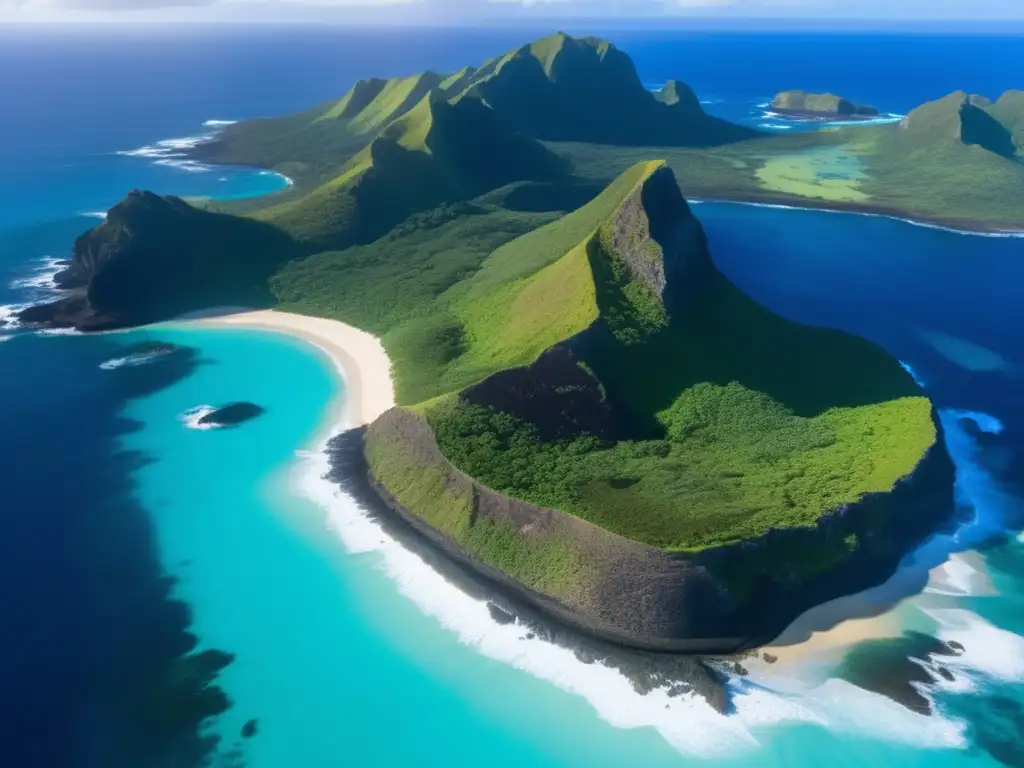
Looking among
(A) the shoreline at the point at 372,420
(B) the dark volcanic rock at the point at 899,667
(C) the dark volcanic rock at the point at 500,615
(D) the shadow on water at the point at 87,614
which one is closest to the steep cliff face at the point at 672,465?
(A) the shoreline at the point at 372,420

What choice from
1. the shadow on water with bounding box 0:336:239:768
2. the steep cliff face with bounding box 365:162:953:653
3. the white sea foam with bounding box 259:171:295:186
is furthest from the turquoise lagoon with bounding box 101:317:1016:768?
the white sea foam with bounding box 259:171:295:186

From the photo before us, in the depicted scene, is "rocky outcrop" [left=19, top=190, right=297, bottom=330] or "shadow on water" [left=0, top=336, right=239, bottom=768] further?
"rocky outcrop" [left=19, top=190, right=297, bottom=330]

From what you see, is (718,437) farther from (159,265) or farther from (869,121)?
(869,121)

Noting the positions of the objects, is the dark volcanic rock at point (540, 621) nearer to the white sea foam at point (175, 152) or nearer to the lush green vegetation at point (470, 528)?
the lush green vegetation at point (470, 528)

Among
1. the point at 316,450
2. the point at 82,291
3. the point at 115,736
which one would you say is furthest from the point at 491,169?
the point at 115,736

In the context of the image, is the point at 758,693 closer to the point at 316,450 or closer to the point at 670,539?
the point at 670,539

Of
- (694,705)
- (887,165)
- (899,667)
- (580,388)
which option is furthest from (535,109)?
(694,705)

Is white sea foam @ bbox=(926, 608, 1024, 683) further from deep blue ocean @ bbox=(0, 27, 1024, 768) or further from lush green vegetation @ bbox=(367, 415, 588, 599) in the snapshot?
lush green vegetation @ bbox=(367, 415, 588, 599)
